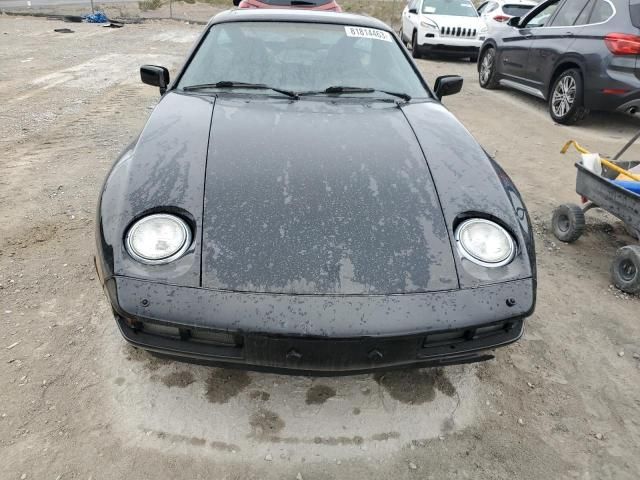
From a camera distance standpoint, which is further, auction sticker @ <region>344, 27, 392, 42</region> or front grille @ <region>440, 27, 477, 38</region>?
front grille @ <region>440, 27, 477, 38</region>

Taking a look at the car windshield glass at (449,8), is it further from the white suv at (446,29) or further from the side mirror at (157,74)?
the side mirror at (157,74)

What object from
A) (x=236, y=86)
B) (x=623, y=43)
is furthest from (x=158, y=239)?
(x=623, y=43)

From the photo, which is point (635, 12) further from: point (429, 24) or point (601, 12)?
point (429, 24)

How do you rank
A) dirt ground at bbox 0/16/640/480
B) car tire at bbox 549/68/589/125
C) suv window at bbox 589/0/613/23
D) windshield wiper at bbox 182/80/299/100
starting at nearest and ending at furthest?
dirt ground at bbox 0/16/640/480 < windshield wiper at bbox 182/80/299/100 < suv window at bbox 589/0/613/23 < car tire at bbox 549/68/589/125

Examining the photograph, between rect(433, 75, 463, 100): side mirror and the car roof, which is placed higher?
the car roof

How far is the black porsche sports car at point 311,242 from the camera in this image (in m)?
1.62

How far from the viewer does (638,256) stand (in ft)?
9.36

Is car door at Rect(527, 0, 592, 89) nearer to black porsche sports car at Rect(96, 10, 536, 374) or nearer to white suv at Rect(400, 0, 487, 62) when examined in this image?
white suv at Rect(400, 0, 487, 62)

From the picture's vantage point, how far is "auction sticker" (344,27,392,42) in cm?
311

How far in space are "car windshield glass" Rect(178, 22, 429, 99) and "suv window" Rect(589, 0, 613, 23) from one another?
4401mm

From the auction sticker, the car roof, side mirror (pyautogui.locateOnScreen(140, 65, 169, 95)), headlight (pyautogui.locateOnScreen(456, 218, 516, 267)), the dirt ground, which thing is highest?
the car roof

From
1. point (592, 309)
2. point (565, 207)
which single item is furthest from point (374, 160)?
point (565, 207)

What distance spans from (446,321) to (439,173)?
0.78m

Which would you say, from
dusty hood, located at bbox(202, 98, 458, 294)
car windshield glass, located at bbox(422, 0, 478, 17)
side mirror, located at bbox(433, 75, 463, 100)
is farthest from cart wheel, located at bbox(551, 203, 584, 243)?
car windshield glass, located at bbox(422, 0, 478, 17)
